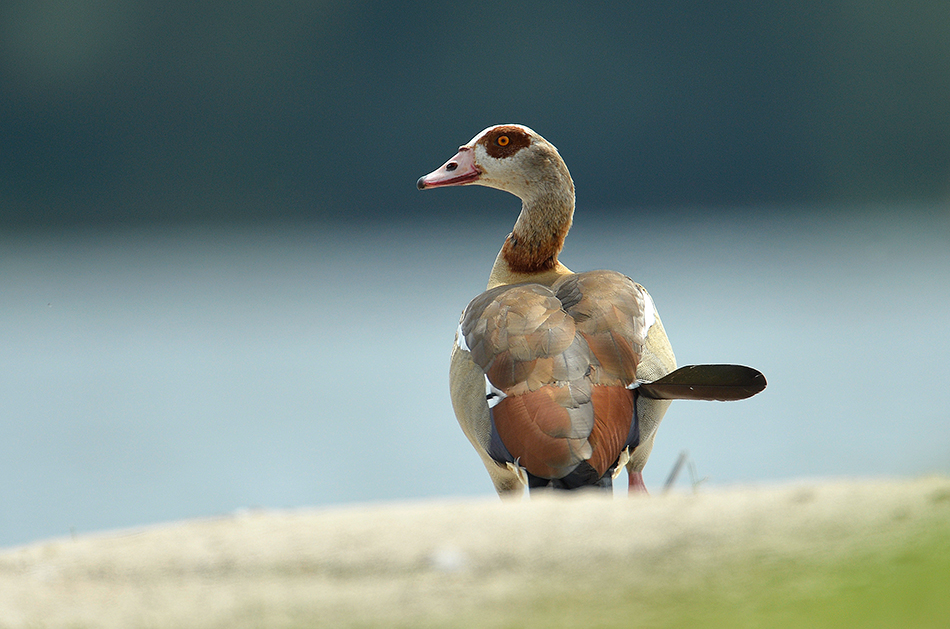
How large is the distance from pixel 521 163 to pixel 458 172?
1.41 ft

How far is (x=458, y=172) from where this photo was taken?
22.4 ft

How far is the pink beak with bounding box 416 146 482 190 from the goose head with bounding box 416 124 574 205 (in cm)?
4

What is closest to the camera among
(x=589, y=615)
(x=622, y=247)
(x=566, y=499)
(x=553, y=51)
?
(x=589, y=615)

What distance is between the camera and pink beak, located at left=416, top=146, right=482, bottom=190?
678 centimetres

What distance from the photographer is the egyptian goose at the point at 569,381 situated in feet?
14.3

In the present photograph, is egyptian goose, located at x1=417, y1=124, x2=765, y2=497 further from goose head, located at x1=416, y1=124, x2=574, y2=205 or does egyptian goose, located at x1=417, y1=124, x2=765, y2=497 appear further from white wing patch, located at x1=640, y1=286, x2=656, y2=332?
goose head, located at x1=416, y1=124, x2=574, y2=205

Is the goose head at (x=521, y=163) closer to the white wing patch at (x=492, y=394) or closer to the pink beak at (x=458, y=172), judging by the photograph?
the pink beak at (x=458, y=172)

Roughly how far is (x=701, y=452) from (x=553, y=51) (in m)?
19.2

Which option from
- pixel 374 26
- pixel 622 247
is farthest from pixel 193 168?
pixel 622 247

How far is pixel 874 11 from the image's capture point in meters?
29.9

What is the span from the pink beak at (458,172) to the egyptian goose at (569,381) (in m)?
1.37

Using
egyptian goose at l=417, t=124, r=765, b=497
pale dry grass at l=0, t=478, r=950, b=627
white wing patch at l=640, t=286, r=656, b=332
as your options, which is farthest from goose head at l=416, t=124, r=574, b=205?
pale dry grass at l=0, t=478, r=950, b=627

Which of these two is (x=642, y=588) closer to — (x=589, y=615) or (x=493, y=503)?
(x=589, y=615)

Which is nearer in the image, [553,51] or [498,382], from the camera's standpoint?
[498,382]
